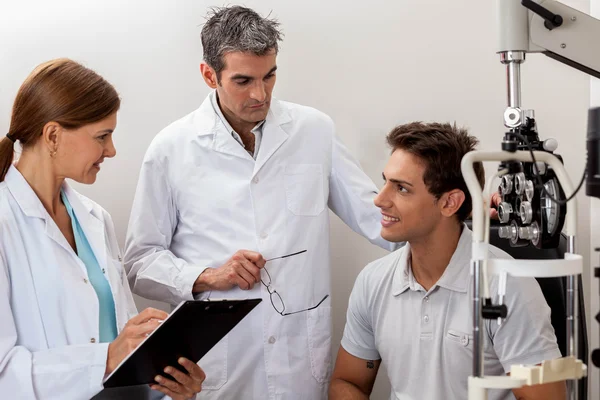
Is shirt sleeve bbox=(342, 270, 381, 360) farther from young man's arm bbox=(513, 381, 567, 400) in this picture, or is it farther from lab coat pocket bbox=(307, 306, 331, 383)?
young man's arm bbox=(513, 381, 567, 400)

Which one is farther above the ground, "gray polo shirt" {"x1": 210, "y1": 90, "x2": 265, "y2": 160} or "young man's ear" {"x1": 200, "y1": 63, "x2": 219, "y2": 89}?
"young man's ear" {"x1": 200, "y1": 63, "x2": 219, "y2": 89}

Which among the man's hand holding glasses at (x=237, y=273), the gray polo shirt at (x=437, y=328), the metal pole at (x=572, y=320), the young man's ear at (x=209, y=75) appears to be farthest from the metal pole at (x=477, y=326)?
the young man's ear at (x=209, y=75)

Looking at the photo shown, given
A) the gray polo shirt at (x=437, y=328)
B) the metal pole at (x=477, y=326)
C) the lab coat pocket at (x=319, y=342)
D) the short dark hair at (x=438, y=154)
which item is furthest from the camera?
the lab coat pocket at (x=319, y=342)

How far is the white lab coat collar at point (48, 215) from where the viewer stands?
1.66 m

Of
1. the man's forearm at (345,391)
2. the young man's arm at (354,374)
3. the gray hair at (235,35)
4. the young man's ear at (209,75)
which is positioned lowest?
the man's forearm at (345,391)

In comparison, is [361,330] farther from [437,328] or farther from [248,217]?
[248,217]

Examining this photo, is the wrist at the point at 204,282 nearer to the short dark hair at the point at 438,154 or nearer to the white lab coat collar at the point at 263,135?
the white lab coat collar at the point at 263,135

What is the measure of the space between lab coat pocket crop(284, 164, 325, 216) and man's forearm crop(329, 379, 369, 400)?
49 cm

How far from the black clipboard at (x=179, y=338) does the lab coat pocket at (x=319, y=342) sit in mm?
454

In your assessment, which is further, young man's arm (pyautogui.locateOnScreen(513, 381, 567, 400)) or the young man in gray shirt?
the young man in gray shirt

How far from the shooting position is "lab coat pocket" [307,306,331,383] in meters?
2.13

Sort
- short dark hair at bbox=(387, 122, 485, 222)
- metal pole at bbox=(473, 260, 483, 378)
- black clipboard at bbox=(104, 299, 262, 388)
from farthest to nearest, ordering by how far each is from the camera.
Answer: short dark hair at bbox=(387, 122, 485, 222) → black clipboard at bbox=(104, 299, 262, 388) → metal pole at bbox=(473, 260, 483, 378)

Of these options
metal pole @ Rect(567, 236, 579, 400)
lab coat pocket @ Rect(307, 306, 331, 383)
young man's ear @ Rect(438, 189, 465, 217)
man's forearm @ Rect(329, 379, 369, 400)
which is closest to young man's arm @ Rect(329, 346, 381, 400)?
man's forearm @ Rect(329, 379, 369, 400)

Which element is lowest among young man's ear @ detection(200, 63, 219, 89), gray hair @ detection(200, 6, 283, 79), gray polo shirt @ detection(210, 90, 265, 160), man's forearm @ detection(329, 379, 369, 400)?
man's forearm @ detection(329, 379, 369, 400)
